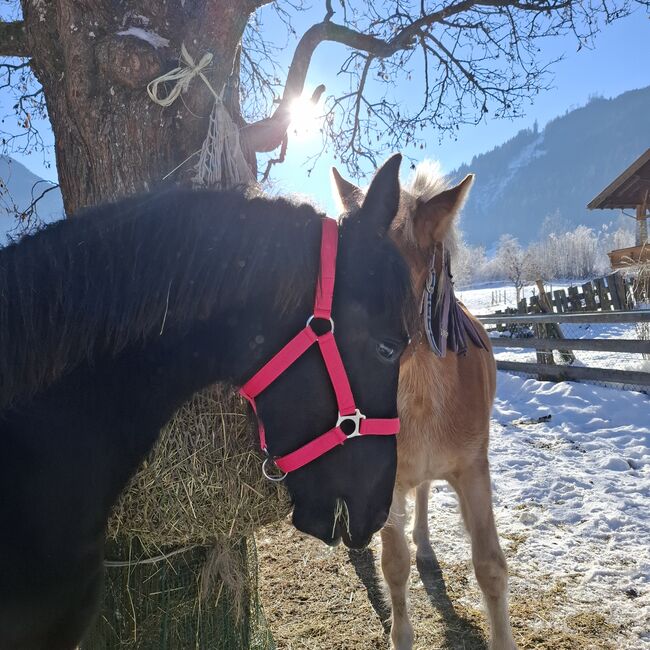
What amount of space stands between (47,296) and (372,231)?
0.87 metres

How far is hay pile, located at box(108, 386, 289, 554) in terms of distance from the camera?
1.64m

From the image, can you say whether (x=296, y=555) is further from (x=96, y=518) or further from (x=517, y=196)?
(x=517, y=196)

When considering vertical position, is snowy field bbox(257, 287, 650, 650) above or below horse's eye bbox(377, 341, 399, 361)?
below

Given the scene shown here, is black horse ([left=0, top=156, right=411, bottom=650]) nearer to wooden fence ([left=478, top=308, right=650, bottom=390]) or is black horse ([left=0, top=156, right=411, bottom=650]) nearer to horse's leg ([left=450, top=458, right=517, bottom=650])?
horse's leg ([left=450, top=458, right=517, bottom=650])

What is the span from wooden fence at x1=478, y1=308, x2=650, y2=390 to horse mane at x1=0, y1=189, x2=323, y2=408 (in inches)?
251

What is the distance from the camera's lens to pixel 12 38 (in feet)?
7.86

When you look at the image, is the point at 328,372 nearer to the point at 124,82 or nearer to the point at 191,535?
the point at 191,535

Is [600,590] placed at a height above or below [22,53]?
below

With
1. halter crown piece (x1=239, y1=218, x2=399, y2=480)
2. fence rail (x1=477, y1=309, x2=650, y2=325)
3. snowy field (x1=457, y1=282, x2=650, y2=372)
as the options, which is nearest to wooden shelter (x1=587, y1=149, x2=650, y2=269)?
snowy field (x1=457, y1=282, x2=650, y2=372)

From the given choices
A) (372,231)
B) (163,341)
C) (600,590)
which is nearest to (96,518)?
(163,341)

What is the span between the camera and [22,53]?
2.45 m

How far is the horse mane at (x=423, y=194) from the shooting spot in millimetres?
2176

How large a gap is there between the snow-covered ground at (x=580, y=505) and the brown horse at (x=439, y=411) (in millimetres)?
831

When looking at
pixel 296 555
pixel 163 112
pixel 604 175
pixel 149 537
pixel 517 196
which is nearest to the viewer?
pixel 149 537
